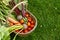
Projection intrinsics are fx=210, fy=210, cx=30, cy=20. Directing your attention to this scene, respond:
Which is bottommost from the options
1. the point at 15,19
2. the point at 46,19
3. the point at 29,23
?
the point at 46,19

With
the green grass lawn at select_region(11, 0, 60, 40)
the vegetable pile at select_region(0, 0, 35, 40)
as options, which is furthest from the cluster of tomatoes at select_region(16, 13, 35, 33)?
the green grass lawn at select_region(11, 0, 60, 40)

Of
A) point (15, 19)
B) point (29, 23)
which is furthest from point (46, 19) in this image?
point (15, 19)

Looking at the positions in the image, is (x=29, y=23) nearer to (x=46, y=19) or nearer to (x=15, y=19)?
(x=15, y=19)

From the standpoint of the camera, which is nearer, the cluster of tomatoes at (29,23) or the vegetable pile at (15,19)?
the vegetable pile at (15,19)

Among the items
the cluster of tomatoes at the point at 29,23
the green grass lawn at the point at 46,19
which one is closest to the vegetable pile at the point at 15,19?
the cluster of tomatoes at the point at 29,23

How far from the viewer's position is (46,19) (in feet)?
9.27

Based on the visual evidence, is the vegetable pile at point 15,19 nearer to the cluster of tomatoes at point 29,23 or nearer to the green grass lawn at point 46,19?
the cluster of tomatoes at point 29,23

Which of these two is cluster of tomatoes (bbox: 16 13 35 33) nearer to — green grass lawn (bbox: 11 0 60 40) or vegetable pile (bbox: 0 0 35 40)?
vegetable pile (bbox: 0 0 35 40)

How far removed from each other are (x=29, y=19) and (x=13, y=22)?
24cm

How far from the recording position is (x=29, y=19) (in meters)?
2.67

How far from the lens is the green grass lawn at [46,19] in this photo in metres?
2.67

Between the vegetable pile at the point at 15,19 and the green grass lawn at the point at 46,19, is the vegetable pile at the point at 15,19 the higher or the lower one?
the higher one

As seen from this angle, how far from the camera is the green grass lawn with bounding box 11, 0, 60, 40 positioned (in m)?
2.67

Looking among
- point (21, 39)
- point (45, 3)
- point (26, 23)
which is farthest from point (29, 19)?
point (45, 3)
